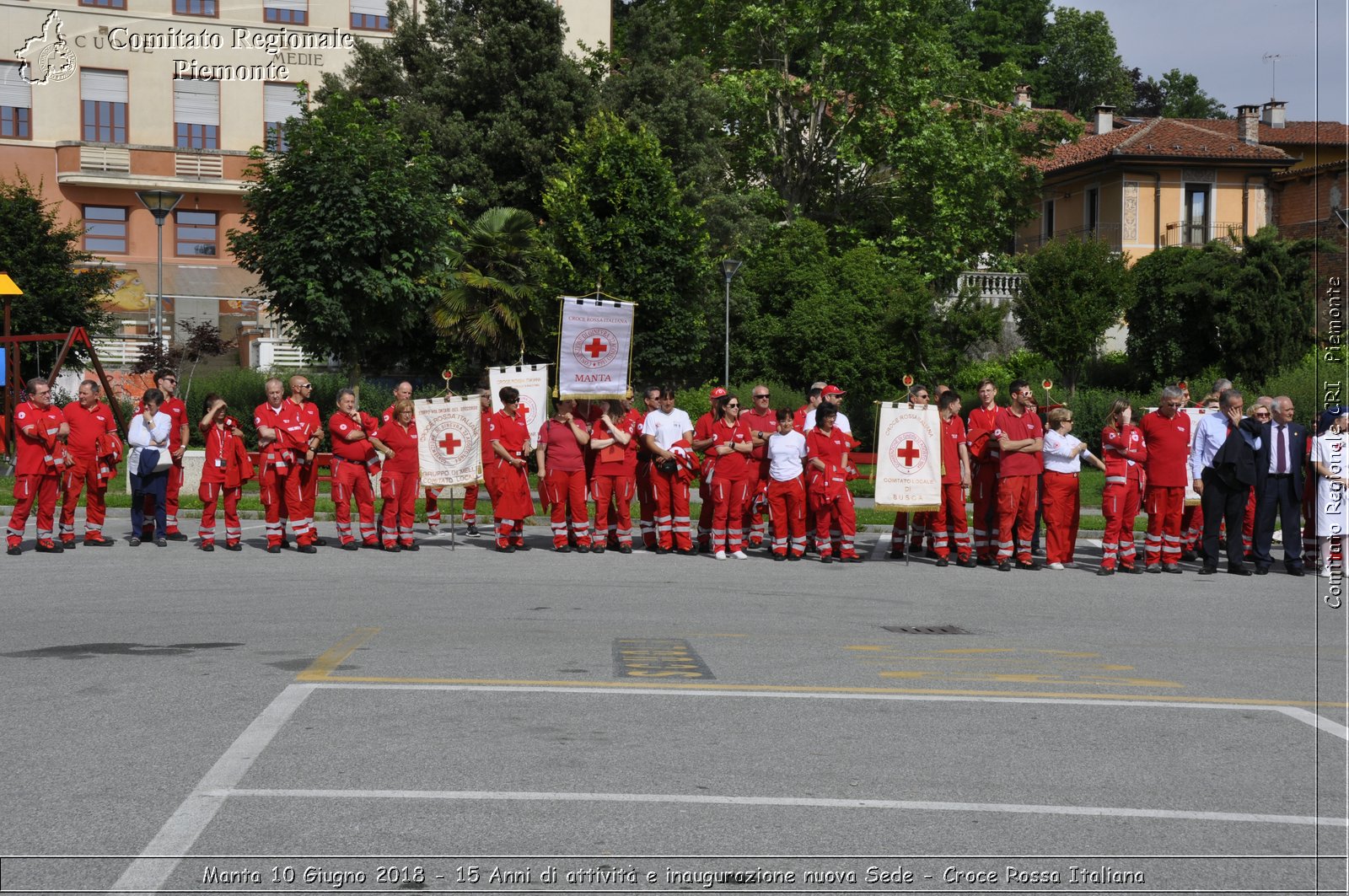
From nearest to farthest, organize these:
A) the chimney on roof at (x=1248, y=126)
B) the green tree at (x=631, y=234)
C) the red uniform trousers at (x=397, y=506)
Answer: the red uniform trousers at (x=397, y=506) < the green tree at (x=631, y=234) < the chimney on roof at (x=1248, y=126)

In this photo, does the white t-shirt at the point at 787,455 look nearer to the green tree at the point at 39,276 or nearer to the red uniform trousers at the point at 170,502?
the red uniform trousers at the point at 170,502

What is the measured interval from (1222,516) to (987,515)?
8.70ft

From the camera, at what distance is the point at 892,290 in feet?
133

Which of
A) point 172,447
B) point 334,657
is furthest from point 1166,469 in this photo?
point 172,447

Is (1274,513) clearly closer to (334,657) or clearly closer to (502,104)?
(334,657)

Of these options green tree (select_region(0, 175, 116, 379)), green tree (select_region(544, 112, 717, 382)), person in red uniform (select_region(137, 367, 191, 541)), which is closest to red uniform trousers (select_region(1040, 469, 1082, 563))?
person in red uniform (select_region(137, 367, 191, 541))

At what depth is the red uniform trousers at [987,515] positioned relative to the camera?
652 inches

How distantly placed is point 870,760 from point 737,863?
1651 mm

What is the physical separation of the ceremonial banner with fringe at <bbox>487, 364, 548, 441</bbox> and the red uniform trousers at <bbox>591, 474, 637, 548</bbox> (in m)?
1.28

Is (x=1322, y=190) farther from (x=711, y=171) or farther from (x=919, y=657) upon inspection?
(x=711, y=171)

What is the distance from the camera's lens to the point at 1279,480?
16.3 meters

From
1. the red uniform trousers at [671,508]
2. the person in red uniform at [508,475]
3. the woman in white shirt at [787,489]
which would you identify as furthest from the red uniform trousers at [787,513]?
the person in red uniform at [508,475]

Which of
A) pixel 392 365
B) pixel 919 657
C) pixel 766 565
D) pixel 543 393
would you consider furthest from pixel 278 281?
pixel 919 657

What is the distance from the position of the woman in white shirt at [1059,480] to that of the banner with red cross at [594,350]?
5.20 m
